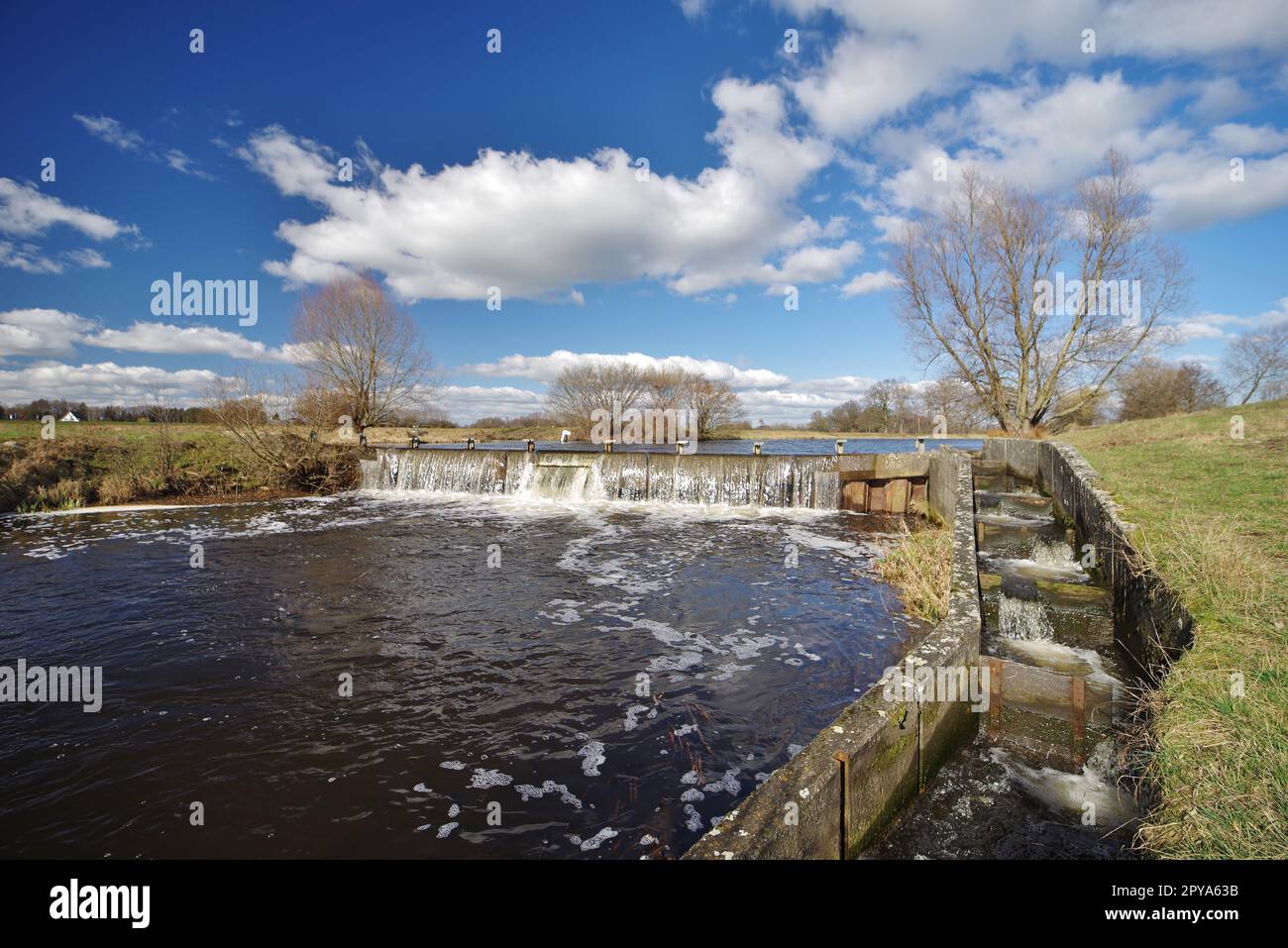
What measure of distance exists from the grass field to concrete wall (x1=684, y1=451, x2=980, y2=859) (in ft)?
3.48

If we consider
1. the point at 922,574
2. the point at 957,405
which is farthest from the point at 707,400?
the point at 922,574

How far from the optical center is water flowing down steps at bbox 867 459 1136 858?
305cm

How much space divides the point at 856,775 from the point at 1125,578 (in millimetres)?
5008

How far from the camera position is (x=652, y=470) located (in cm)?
1834

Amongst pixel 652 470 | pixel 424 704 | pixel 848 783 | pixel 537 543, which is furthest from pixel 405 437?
pixel 848 783

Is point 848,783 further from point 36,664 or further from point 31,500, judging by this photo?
point 31,500

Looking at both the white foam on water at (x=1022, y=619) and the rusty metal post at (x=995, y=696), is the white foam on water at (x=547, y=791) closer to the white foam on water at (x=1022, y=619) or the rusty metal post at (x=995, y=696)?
the rusty metal post at (x=995, y=696)

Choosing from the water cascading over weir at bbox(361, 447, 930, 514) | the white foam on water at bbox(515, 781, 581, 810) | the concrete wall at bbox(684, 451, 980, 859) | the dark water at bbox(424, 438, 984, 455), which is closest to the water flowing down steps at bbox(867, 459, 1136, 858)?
the concrete wall at bbox(684, 451, 980, 859)

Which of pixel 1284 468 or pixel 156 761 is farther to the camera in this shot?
pixel 1284 468

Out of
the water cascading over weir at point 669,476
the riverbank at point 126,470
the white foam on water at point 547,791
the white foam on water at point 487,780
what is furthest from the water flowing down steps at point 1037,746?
the riverbank at point 126,470

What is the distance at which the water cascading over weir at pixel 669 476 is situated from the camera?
1594 centimetres
